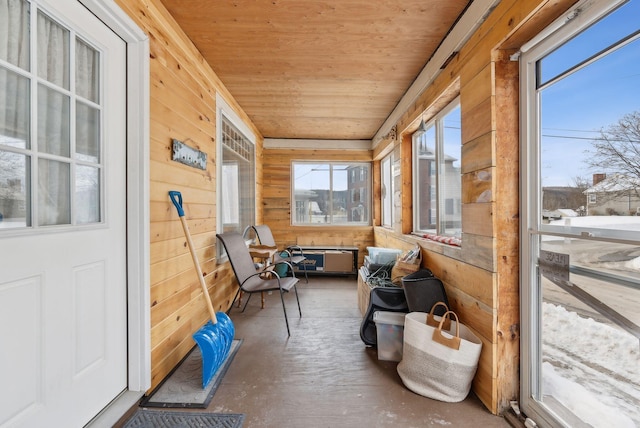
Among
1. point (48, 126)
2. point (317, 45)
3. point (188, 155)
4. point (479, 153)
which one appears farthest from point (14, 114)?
point (479, 153)

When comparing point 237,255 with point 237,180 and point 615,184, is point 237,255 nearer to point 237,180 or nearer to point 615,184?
Result: point 237,180

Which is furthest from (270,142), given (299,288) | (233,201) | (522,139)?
(522,139)

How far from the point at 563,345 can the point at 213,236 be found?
260 cm

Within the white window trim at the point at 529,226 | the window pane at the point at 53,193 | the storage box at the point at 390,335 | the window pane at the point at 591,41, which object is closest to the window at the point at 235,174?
the window pane at the point at 53,193

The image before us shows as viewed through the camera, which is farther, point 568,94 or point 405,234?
point 405,234

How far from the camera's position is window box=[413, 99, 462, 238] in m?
2.36

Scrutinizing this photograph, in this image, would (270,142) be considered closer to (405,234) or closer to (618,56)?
(405,234)

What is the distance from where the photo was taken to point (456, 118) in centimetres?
233

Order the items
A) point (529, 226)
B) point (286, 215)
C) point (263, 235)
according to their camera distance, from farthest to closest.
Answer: point (286, 215), point (263, 235), point (529, 226)

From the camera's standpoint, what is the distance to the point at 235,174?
139 inches

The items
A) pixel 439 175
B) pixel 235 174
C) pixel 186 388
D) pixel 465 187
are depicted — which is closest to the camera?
pixel 186 388

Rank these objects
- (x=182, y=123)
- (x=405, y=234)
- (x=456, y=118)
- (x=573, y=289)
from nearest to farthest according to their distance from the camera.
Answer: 1. (x=573, y=289)
2. (x=182, y=123)
3. (x=456, y=118)
4. (x=405, y=234)

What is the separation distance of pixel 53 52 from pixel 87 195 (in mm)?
638

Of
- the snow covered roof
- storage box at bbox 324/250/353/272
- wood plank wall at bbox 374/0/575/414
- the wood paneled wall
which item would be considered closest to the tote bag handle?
wood plank wall at bbox 374/0/575/414
